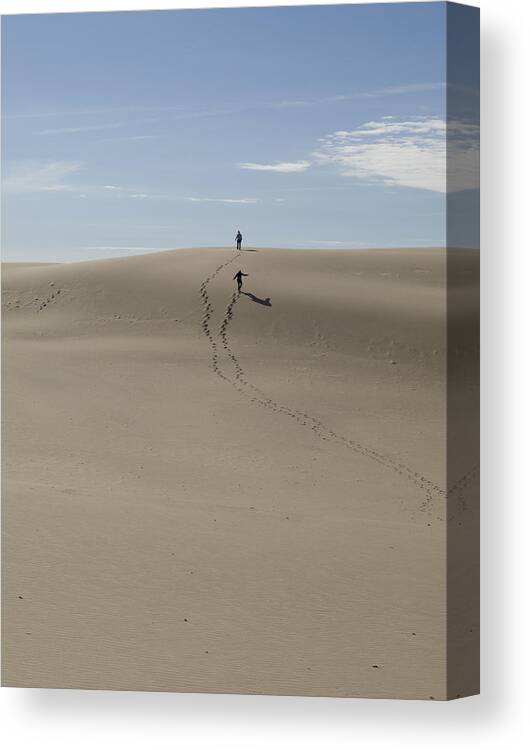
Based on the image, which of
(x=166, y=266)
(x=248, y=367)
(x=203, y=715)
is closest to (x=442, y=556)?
(x=203, y=715)

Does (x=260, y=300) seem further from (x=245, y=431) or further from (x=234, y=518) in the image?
(x=234, y=518)

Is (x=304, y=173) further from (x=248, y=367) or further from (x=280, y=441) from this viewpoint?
(x=248, y=367)

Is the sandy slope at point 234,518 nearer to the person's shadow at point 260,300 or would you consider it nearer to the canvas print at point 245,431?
the canvas print at point 245,431

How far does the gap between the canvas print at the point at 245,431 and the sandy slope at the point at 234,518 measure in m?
0.03

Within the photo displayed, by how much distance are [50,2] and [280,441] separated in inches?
273

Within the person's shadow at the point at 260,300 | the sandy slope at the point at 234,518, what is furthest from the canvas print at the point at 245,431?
the person's shadow at the point at 260,300

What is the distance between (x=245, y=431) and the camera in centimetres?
1459

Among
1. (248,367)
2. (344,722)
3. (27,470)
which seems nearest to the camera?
(344,722)

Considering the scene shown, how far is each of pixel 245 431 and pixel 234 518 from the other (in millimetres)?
3730

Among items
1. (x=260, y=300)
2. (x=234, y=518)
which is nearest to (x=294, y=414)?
(x=234, y=518)

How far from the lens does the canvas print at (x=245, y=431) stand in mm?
9117

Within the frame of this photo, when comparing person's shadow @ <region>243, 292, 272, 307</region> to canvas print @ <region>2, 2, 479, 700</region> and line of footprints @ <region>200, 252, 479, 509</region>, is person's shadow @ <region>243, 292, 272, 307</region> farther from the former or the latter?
canvas print @ <region>2, 2, 479, 700</region>

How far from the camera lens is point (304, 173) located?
11.7 meters

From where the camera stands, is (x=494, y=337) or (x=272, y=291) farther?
(x=272, y=291)
